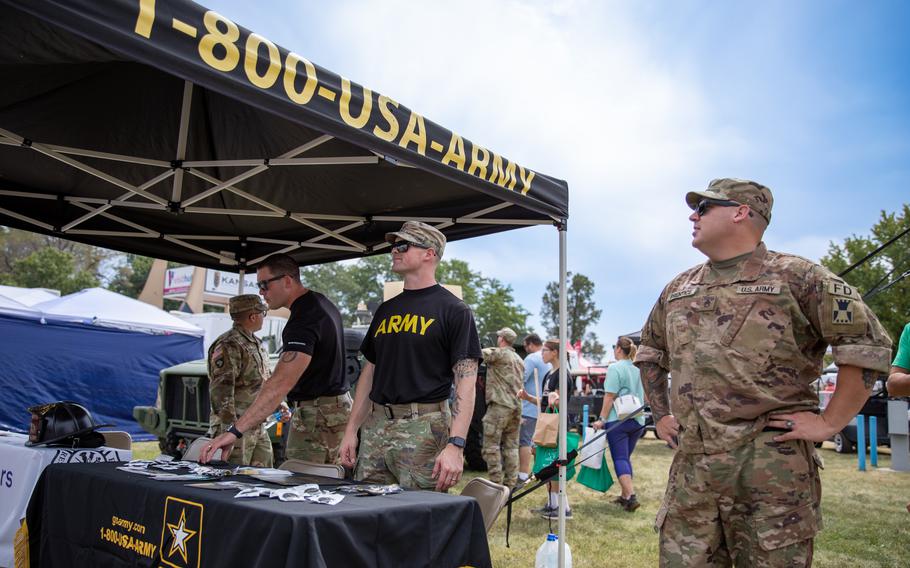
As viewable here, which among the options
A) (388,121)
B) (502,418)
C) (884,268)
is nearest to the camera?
(388,121)

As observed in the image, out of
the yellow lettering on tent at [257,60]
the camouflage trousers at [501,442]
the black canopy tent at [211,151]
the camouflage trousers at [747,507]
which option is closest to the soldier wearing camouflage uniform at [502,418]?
the camouflage trousers at [501,442]

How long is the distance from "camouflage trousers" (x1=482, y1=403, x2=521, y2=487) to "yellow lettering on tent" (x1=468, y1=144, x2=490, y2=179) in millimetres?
3993

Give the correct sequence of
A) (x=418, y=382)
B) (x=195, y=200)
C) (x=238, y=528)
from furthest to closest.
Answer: (x=195, y=200), (x=418, y=382), (x=238, y=528)

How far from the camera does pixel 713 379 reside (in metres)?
2.38

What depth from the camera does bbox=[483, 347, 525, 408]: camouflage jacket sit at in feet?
22.0

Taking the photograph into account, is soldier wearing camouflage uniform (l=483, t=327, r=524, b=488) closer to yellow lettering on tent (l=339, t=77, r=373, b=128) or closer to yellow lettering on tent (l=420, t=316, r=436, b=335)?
yellow lettering on tent (l=420, t=316, r=436, b=335)

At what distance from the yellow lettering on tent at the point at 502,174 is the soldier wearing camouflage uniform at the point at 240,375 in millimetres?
2180

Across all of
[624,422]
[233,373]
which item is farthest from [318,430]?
[624,422]

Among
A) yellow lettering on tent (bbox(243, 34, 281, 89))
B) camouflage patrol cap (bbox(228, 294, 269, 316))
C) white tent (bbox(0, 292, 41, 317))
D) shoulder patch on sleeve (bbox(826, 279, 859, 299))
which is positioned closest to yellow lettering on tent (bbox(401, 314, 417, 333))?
yellow lettering on tent (bbox(243, 34, 281, 89))

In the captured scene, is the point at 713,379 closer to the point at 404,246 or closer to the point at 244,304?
the point at 404,246

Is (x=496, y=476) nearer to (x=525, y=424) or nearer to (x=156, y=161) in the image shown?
(x=525, y=424)

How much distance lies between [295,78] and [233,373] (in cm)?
261

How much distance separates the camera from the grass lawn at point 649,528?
4.73 meters

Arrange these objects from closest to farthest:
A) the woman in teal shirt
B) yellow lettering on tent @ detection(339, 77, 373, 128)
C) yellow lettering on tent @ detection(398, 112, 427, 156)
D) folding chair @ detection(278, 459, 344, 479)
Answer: yellow lettering on tent @ detection(339, 77, 373, 128) < yellow lettering on tent @ detection(398, 112, 427, 156) < folding chair @ detection(278, 459, 344, 479) < the woman in teal shirt
